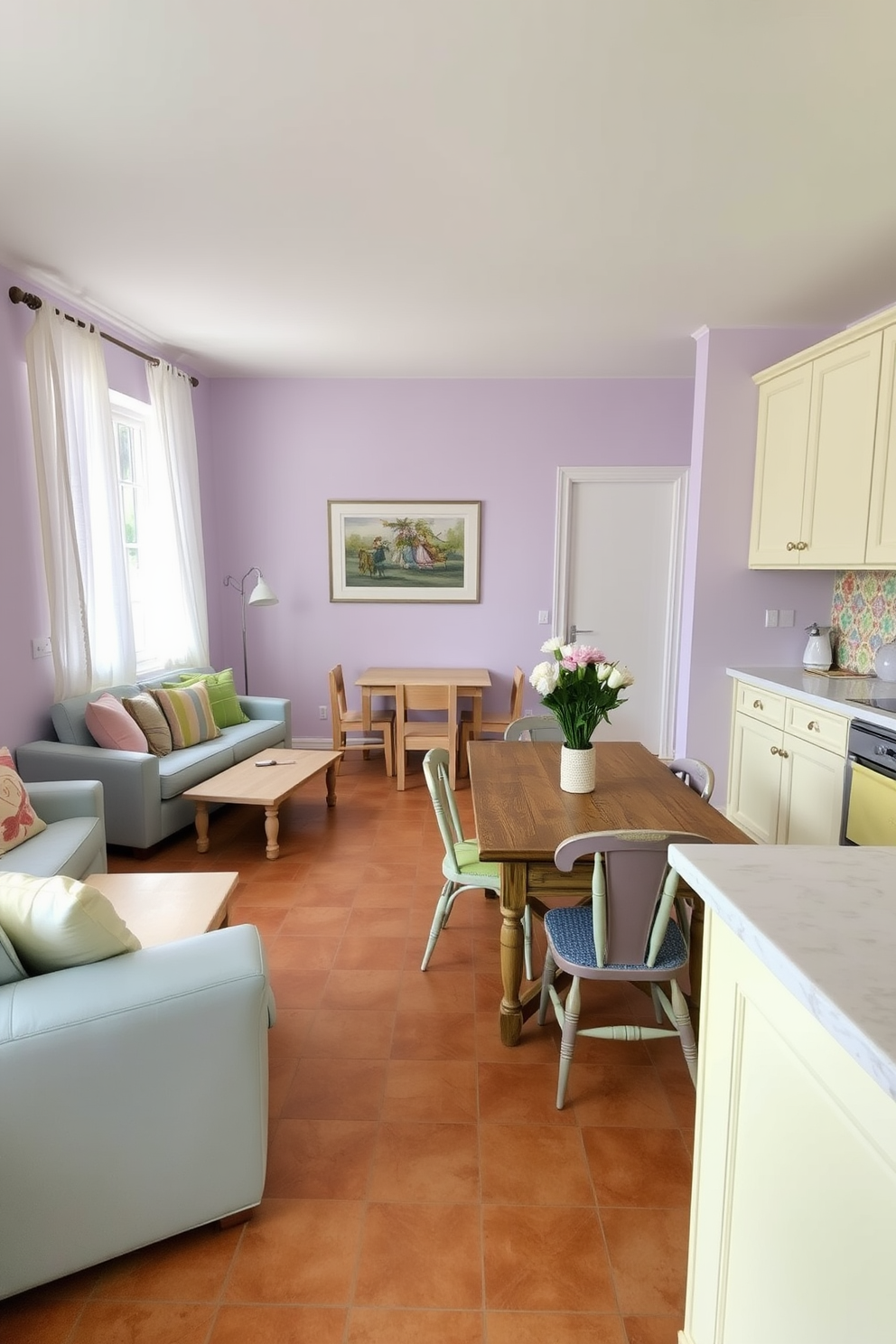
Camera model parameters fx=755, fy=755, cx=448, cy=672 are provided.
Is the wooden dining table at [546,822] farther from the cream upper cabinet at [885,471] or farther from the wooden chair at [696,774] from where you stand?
the cream upper cabinet at [885,471]

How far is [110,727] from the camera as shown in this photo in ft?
12.4

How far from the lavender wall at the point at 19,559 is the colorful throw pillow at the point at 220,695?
1.07 meters

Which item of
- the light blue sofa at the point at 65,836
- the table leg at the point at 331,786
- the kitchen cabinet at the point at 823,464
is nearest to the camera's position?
the light blue sofa at the point at 65,836

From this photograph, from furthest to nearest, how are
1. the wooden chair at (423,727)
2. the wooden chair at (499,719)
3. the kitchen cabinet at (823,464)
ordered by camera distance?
the wooden chair at (499,719) → the wooden chair at (423,727) → the kitchen cabinet at (823,464)

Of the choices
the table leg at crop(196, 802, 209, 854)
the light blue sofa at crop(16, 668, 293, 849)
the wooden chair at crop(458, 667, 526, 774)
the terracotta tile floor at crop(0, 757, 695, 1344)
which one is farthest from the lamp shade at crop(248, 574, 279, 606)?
the terracotta tile floor at crop(0, 757, 695, 1344)

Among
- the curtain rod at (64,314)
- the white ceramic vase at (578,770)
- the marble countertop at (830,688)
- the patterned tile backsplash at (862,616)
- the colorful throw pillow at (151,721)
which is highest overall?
the curtain rod at (64,314)

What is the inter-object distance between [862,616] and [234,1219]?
375 centimetres

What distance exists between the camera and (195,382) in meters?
5.27

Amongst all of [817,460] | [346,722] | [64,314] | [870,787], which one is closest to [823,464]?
[817,460]

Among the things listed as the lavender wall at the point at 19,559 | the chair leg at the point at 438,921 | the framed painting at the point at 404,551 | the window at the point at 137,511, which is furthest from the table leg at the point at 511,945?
the framed painting at the point at 404,551

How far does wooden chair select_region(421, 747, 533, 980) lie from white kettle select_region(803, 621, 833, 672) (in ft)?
7.58

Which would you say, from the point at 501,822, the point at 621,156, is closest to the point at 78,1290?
the point at 501,822

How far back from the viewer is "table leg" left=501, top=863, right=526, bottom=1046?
212cm

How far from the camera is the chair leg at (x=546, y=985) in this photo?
2.27 meters
